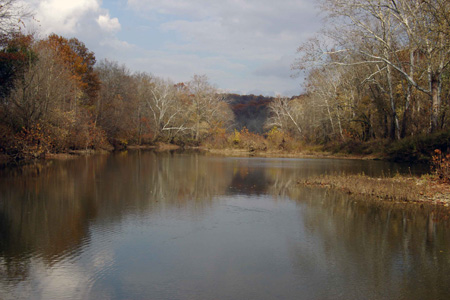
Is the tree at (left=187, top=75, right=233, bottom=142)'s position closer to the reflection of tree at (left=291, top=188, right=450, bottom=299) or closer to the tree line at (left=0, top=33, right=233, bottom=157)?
the tree line at (left=0, top=33, right=233, bottom=157)

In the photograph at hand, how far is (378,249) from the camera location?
25.1 feet

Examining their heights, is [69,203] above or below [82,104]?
below

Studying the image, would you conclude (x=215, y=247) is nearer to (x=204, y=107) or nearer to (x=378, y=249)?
(x=378, y=249)

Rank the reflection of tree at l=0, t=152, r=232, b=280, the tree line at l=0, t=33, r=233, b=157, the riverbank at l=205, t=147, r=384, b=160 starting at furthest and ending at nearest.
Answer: the riverbank at l=205, t=147, r=384, b=160 → the tree line at l=0, t=33, r=233, b=157 → the reflection of tree at l=0, t=152, r=232, b=280

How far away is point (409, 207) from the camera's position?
1184 cm

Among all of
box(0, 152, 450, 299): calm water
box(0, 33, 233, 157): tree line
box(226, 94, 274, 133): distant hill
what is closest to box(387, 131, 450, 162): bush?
box(0, 152, 450, 299): calm water

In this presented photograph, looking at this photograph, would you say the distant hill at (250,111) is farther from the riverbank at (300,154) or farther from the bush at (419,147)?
the bush at (419,147)

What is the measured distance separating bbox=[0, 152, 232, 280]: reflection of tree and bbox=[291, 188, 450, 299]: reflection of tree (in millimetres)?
3896

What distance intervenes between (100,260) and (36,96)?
25.0m

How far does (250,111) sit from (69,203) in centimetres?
10472

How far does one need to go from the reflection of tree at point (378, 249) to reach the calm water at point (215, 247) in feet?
0.07

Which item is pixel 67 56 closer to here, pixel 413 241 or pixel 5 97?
pixel 5 97

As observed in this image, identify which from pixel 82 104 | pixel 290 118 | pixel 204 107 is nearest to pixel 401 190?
pixel 82 104

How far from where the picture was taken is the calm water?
5.66m
